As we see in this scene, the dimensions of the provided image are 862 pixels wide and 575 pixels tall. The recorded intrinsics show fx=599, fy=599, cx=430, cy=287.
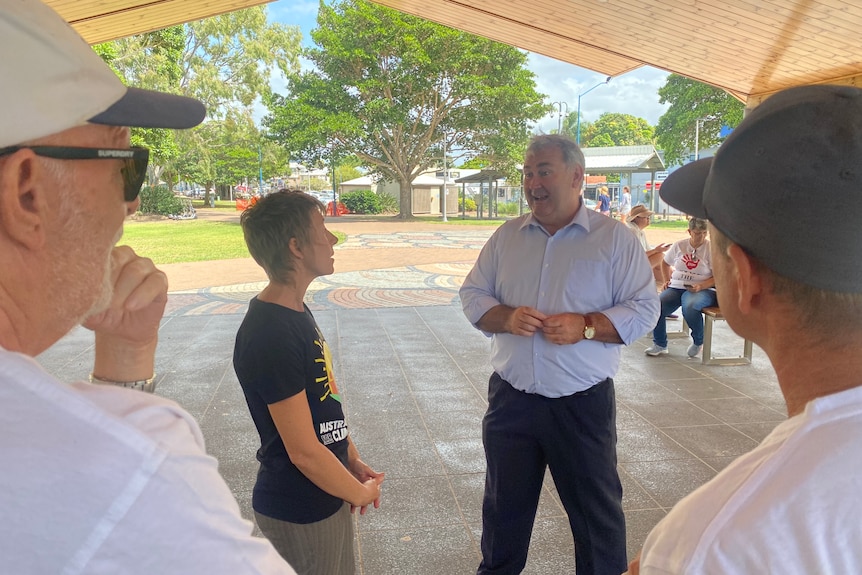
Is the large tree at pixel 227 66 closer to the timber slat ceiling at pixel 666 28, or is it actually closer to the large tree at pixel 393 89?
the large tree at pixel 393 89

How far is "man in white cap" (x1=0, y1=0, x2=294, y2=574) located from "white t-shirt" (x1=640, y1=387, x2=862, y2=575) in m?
0.57

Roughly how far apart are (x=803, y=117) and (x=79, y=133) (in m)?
1.00

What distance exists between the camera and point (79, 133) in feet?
2.65

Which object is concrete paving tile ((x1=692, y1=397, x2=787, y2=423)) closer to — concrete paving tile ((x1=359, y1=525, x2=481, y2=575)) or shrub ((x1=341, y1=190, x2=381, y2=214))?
concrete paving tile ((x1=359, y1=525, x2=481, y2=575))

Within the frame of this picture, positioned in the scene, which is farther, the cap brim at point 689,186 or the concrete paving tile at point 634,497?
the concrete paving tile at point 634,497

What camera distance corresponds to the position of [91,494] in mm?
558

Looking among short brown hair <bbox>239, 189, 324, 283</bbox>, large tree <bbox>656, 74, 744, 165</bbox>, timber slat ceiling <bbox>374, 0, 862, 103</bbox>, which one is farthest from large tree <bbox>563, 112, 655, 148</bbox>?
short brown hair <bbox>239, 189, 324, 283</bbox>

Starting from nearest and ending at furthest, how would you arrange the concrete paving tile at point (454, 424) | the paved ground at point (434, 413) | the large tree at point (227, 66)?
the paved ground at point (434, 413)
the concrete paving tile at point (454, 424)
the large tree at point (227, 66)

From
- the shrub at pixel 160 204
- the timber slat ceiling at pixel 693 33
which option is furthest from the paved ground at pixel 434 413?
the shrub at pixel 160 204

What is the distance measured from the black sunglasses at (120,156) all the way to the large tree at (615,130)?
89.0 meters

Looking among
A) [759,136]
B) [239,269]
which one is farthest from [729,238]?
[239,269]

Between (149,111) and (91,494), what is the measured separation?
1.93 ft

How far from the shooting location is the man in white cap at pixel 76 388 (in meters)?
0.56

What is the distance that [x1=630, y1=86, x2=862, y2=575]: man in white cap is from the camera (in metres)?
0.75
